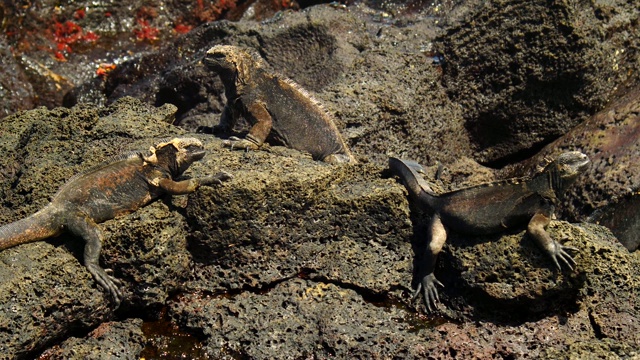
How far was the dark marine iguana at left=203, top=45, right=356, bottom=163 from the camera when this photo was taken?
7113 millimetres

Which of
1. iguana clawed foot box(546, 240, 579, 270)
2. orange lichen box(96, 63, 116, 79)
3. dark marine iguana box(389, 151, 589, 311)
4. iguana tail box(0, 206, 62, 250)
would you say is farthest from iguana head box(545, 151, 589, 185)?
orange lichen box(96, 63, 116, 79)

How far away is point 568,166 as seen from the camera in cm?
581

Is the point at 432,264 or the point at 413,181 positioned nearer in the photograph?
the point at 432,264

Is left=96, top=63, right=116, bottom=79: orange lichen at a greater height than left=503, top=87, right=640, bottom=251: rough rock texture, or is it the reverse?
left=503, top=87, right=640, bottom=251: rough rock texture

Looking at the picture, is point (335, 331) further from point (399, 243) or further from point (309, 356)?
point (399, 243)

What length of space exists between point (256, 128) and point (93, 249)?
195 cm

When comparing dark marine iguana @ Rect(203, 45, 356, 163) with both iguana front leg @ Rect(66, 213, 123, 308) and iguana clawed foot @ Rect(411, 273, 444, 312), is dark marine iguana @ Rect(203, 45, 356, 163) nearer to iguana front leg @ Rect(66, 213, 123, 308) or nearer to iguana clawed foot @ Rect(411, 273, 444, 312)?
iguana clawed foot @ Rect(411, 273, 444, 312)

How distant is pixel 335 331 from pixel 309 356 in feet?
0.66

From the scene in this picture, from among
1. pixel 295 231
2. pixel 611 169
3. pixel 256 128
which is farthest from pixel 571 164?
pixel 256 128

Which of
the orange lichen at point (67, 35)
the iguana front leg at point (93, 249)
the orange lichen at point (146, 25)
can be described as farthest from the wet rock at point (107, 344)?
the orange lichen at point (146, 25)

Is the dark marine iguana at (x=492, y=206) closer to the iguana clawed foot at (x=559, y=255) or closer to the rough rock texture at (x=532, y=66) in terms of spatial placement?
the iguana clawed foot at (x=559, y=255)

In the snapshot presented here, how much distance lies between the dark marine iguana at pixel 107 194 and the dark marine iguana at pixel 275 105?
1300 mm

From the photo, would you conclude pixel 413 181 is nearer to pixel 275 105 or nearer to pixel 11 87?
pixel 275 105

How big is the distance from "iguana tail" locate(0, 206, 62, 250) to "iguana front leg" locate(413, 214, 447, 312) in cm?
216
